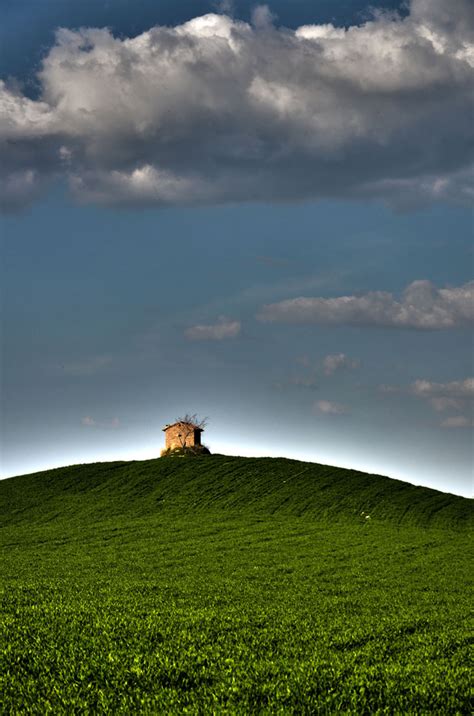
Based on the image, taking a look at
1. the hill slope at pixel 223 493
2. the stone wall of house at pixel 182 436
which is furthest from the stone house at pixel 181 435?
the hill slope at pixel 223 493

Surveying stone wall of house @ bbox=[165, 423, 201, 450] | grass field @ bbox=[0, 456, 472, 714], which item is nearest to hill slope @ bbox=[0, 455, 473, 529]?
grass field @ bbox=[0, 456, 472, 714]

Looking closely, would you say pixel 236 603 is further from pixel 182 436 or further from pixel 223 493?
pixel 182 436

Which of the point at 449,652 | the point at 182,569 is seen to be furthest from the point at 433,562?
the point at 449,652

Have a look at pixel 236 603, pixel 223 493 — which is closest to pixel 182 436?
pixel 223 493

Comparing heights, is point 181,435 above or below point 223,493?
above

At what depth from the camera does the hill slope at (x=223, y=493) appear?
67188 mm

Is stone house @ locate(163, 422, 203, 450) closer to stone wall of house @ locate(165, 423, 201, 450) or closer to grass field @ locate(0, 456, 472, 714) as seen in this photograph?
stone wall of house @ locate(165, 423, 201, 450)

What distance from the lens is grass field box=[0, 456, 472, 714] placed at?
45.1 feet

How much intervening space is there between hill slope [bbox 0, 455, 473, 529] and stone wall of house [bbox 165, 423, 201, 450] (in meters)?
9.67

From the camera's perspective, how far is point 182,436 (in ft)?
329

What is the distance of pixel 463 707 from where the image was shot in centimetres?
1327

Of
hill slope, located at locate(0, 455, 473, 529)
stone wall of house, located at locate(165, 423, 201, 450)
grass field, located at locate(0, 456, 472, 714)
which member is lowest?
grass field, located at locate(0, 456, 472, 714)

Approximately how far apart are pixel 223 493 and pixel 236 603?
48417 millimetres

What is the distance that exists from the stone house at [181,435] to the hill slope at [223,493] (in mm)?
9677
